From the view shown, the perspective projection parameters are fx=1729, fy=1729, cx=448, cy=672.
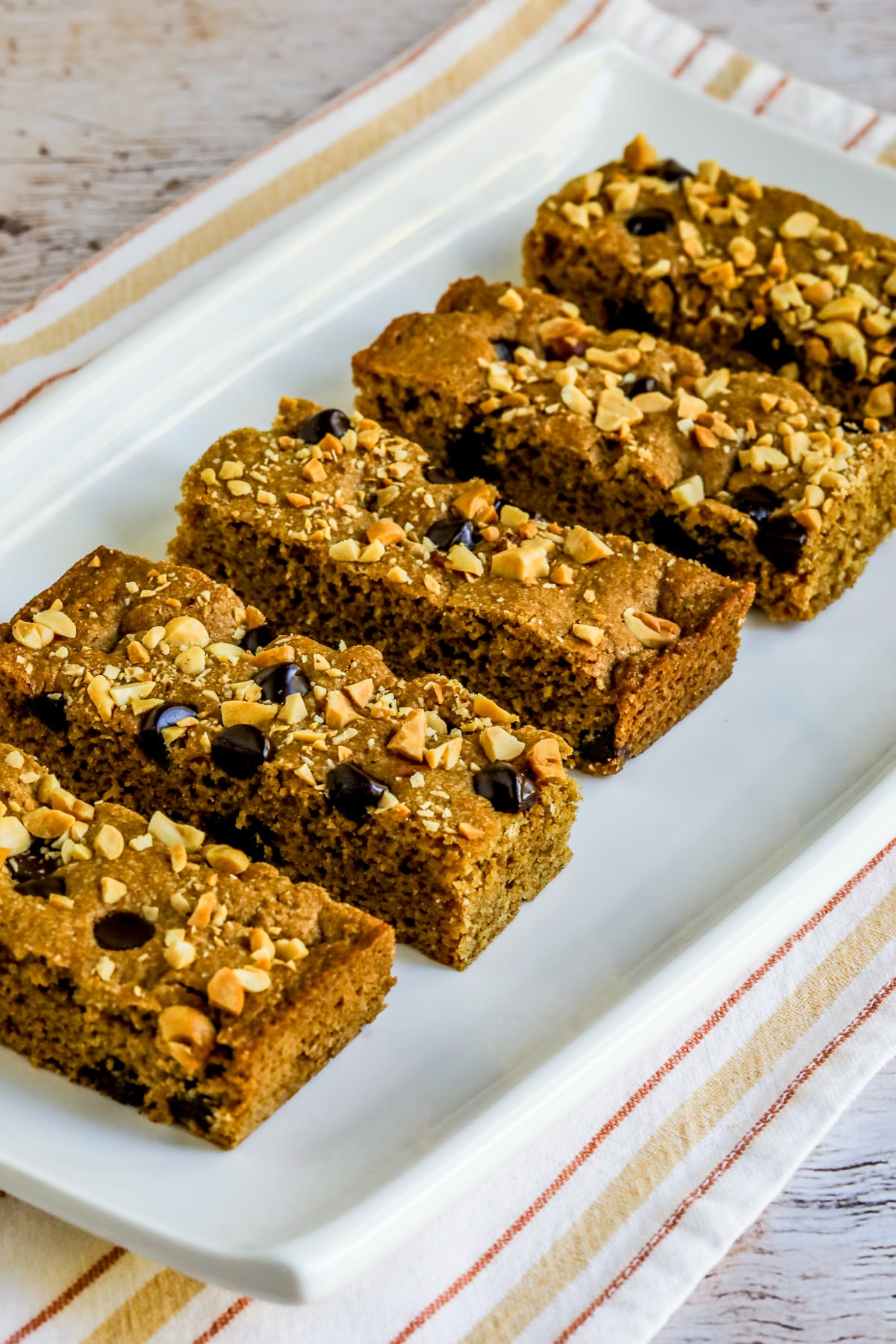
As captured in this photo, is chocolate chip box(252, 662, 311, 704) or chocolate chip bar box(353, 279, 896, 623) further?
chocolate chip bar box(353, 279, 896, 623)

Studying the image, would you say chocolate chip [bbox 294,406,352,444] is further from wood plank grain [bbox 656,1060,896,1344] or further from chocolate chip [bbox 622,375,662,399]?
wood plank grain [bbox 656,1060,896,1344]

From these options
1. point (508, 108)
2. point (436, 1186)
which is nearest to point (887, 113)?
point (508, 108)

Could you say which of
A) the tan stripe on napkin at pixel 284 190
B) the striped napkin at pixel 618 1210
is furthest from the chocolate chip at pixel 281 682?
the tan stripe on napkin at pixel 284 190

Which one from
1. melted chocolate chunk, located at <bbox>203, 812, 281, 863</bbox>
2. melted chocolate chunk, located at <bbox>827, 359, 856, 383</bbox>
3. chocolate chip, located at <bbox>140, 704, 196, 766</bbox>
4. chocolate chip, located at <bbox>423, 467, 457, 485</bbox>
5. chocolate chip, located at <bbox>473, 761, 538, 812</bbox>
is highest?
melted chocolate chunk, located at <bbox>827, 359, 856, 383</bbox>

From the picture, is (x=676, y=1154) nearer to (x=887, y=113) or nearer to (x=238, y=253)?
(x=238, y=253)

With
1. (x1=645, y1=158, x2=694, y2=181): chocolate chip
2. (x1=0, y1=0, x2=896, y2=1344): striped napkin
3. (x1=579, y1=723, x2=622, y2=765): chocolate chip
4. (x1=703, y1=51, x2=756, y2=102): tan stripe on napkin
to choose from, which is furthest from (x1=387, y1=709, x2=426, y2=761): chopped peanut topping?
(x1=703, y1=51, x2=756, y2=102): tan stripe on napkin
